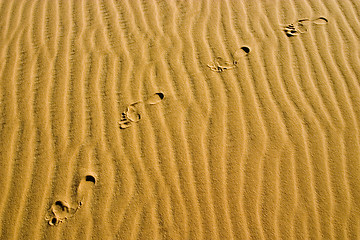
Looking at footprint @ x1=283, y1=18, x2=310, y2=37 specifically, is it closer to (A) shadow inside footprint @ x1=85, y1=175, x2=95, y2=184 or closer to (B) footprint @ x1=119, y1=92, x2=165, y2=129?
(B) footprint @ x1=119, y1=92, x2=165, y2=129

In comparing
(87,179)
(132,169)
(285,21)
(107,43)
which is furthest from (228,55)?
(87,179)

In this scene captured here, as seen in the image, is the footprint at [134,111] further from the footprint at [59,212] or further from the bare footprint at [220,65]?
the footprint at [59,212]

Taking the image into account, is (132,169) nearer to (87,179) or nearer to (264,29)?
(87,179)

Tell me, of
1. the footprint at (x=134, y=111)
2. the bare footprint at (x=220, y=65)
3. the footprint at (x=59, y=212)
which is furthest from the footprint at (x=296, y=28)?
the footprint at (x=59, y=212)

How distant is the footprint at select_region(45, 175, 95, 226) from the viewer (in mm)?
2145

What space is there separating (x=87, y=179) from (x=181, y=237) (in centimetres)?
88


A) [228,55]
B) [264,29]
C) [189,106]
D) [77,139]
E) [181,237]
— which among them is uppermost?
[264,29]

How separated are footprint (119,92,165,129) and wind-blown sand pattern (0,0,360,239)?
15 millimetres

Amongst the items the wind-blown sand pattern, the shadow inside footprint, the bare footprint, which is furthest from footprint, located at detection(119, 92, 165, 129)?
the bare footprint

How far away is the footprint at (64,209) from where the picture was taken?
214 cm

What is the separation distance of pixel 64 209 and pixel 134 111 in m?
1.01

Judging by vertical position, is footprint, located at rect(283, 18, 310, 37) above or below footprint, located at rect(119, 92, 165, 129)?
above

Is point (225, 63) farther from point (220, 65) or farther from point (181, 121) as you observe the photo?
point (181, 121)

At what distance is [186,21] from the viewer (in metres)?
3.35
